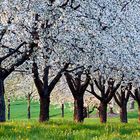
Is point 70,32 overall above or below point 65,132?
above

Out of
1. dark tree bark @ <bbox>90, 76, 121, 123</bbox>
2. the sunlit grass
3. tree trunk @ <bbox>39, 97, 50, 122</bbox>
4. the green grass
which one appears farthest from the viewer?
the green grass

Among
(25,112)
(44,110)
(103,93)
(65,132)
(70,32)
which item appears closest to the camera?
(65,132)

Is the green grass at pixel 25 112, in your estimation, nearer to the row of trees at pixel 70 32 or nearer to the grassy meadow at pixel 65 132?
the row of trees at pixel 70 32

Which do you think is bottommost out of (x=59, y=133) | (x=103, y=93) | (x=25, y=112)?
(x=59, y=133)

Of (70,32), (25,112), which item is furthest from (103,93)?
(25,112)

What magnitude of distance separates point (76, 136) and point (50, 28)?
8449mm

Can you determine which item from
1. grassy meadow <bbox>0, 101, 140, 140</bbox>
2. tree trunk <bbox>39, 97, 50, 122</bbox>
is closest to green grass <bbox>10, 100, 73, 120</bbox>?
tree trunk <bbox>39, 97, 50, 122</bbox>

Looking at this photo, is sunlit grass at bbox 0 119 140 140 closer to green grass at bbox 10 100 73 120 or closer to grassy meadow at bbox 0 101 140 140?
grassy meadow at bbox 0 101 140 140

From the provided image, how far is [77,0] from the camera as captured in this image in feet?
61.3

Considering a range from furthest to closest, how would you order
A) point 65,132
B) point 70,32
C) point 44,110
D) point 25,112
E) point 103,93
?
point 25,112
point 103,93
point 44,110
point 70,32
point 65,132

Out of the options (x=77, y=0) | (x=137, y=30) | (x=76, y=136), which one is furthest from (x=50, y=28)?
(x=76, y=136)

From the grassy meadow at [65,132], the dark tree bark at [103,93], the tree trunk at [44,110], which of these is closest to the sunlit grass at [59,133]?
the grassy meadow at [65,132]

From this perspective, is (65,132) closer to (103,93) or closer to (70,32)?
(70,32)

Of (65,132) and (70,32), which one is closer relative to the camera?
(65,132)
